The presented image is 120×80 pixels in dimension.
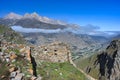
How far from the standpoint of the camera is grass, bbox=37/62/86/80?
29.1 metres

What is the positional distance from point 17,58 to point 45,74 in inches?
412

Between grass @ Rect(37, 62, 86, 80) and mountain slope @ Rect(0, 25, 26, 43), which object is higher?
mountain slope @ Rect(0, 25, 26, 43)

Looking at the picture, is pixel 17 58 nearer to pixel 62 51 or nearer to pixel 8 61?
pixel 8 61

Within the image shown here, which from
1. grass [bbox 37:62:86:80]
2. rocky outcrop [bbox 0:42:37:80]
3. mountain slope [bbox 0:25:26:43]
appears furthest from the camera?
mountain slope [bbox 0:25:26:43]

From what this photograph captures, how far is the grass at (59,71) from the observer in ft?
95.3

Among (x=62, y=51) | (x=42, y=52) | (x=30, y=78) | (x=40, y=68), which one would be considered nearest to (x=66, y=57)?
(x=62, y=51)

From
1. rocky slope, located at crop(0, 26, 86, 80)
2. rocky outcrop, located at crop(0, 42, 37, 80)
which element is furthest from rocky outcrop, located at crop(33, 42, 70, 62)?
rocky outcrop, located at crop(0, 42, 37, 80)

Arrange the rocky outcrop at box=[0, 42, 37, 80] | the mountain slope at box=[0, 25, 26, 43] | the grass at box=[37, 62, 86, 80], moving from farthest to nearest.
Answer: the mountain slope at box=[0, 25, 26, 43] < the grass at box=[37, 62, 86, 80] < the rocky outcrop at box=[0, 42, 37, 80]

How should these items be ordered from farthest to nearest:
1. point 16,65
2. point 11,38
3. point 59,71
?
point 11,38 → point 59,71 → point 16,65

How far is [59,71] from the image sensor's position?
3175cm

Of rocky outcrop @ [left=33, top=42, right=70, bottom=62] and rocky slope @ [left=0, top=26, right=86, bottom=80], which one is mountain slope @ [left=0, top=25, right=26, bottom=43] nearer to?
rocky outcrop @ [left=33, top=42, right=70, bottom=62]

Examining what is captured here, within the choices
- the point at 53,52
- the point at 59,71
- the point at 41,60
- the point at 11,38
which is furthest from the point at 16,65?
the point at 11,38

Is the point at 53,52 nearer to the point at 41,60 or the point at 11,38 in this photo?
the point at 41,60

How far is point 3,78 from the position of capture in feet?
51.6
